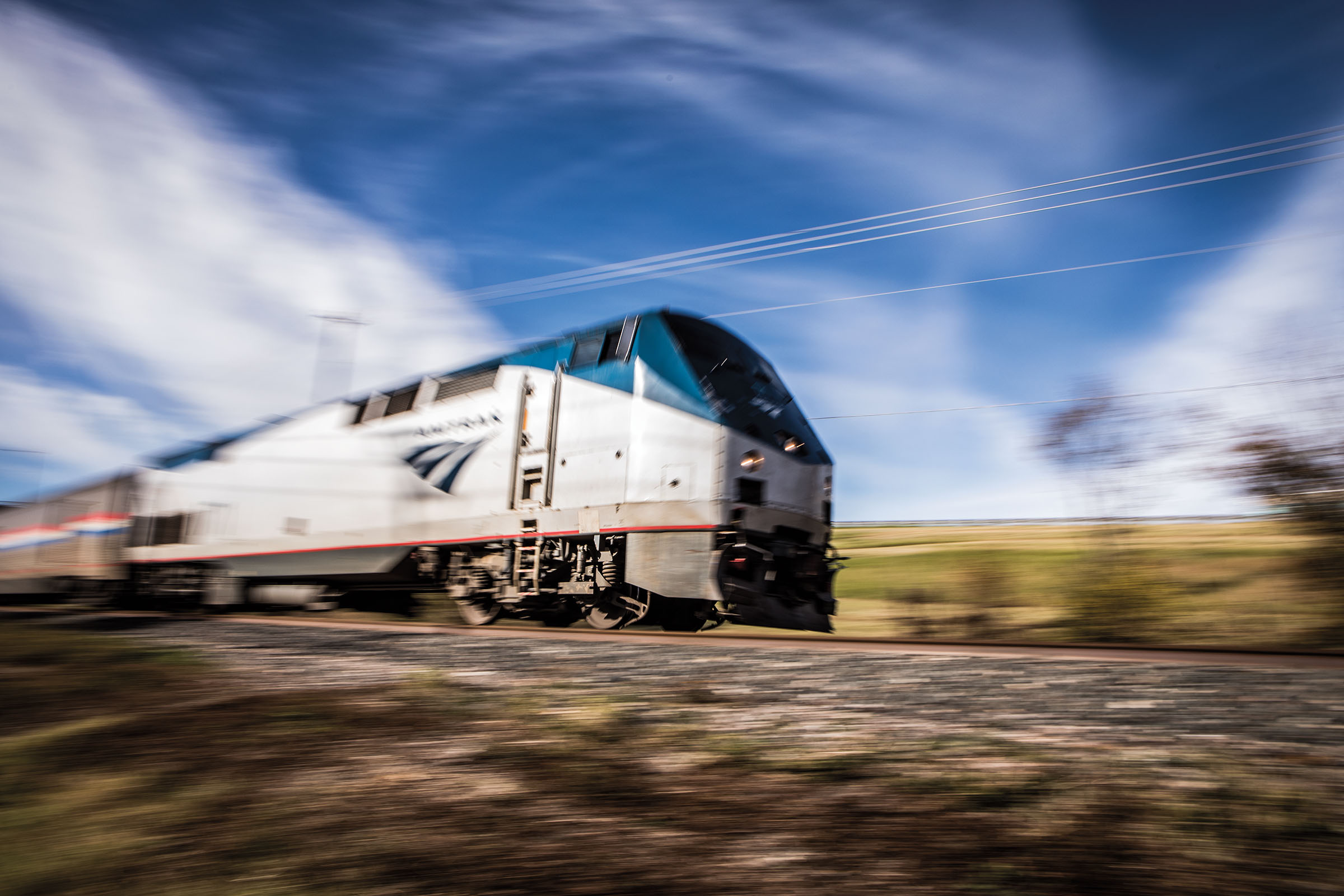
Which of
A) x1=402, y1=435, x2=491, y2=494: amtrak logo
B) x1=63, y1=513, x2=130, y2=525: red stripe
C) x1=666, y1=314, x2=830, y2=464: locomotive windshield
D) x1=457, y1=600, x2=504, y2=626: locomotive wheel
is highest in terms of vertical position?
x1=666, y1=314, x2=830, y2=464: locomotive windshield

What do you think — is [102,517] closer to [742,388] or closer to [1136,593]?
[742,388]

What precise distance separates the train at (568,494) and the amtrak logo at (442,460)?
1.2 inches

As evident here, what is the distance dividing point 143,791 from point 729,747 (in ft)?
5.48

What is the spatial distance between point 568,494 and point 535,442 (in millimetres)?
965

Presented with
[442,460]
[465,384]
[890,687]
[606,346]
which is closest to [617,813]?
[890,687]

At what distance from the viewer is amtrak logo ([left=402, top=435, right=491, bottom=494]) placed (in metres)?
9.75

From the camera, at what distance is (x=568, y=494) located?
851 cm

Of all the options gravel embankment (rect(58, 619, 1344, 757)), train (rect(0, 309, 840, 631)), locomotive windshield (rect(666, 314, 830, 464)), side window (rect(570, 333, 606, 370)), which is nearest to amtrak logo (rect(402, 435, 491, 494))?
train (rect(0, 309, 840, 631))

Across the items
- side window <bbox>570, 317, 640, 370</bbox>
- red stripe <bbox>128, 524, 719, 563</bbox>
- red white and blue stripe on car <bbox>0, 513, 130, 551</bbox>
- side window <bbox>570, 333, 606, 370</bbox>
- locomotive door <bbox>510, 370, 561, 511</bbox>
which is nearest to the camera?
red stripe <bbox>128, 524, 719, 563</bbox>

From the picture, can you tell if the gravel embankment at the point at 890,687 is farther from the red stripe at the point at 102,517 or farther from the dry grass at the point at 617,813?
the red stripe at the point at 102,517

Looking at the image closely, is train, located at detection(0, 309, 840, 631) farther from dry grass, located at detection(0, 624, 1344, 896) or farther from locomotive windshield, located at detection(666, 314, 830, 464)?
dry grass, located at detection(0, 624, 1344, 896)

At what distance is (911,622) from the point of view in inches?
474

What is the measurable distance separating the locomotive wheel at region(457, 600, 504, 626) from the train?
30 mm

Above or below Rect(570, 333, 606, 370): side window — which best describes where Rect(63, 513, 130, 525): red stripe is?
below
